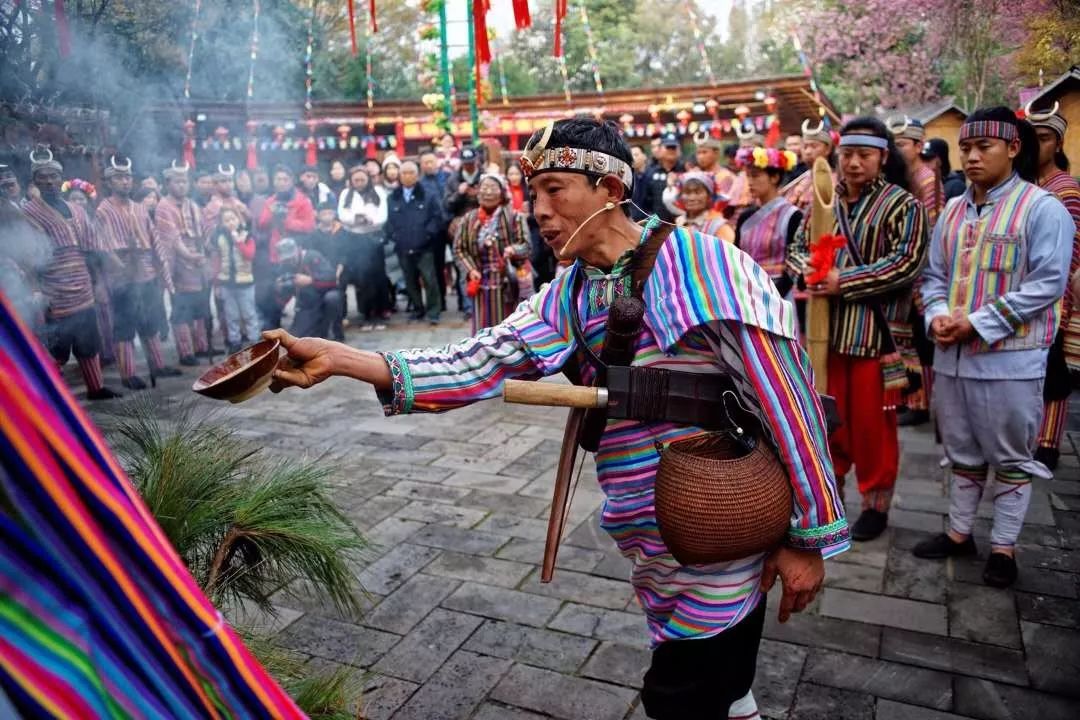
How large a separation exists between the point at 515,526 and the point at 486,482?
2.49 feet

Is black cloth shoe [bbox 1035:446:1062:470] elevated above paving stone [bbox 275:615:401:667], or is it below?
above

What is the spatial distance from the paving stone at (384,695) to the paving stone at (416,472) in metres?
Result: 2.21

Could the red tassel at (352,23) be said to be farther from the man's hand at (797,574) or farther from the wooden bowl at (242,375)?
the man's hand at (797,574)

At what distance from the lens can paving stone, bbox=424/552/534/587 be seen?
3.82m

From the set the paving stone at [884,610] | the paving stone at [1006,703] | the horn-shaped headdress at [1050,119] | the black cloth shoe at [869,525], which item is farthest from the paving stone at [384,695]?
the horn-shaped headdress at [1050,119]

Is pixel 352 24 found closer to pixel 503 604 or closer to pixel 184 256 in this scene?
pixel 503 604

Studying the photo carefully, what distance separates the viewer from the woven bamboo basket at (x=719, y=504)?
1.79 metres

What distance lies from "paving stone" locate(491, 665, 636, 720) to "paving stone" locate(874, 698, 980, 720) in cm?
85

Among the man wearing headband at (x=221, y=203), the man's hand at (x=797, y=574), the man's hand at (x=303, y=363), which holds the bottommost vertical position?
the man's hand at (x=797, y=574)

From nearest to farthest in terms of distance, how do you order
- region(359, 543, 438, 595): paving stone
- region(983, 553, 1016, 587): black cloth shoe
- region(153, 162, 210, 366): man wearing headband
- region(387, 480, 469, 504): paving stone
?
1. region(983, 553, 1016, 587): black cloth shoe
2. region(359, 543, 438, 595): paving stone
3. region(387, 480, 469, 504): paving stone
4. region(153, 162, 210, 366): man wearing headband

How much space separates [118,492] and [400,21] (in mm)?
21821

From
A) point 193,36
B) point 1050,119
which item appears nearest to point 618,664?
point 193,36

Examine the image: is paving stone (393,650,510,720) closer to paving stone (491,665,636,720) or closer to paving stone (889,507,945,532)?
paving stone (491,665,636,720)

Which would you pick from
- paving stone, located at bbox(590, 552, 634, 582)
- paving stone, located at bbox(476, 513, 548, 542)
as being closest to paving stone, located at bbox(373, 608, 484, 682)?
paving stone, located at bbox(590, 552, 634, 582)
